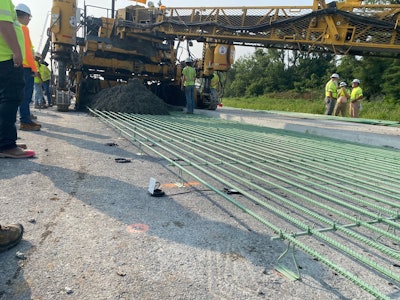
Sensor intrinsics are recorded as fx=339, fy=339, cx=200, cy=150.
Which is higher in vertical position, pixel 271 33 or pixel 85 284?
pixel 271 33

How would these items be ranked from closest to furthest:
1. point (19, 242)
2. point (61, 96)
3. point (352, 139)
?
point (19, 242) < point (352, 139) < point (61, 96)

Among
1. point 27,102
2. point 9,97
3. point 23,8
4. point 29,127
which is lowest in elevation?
point 29,127

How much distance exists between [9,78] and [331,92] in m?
11.0

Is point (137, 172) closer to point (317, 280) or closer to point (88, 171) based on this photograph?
point (88, 171)

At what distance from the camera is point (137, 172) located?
12.3 feet

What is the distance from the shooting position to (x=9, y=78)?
377 centimetres

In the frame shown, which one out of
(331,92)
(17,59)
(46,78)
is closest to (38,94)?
(46,78)

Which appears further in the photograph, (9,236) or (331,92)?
(331,92)

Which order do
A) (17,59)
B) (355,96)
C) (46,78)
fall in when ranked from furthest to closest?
(46,78), (355,96), (17,59)

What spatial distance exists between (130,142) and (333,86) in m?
9.07

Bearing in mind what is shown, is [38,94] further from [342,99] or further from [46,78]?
[342,99]

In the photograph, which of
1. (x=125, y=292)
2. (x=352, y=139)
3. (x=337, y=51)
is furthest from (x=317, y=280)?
(x=337, y=51)

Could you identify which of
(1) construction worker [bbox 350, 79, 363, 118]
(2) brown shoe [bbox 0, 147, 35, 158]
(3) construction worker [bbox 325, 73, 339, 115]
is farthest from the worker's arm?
(1) construction worker [bbox 350, 79, 363, 118]

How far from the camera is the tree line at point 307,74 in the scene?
27906 millimetres
